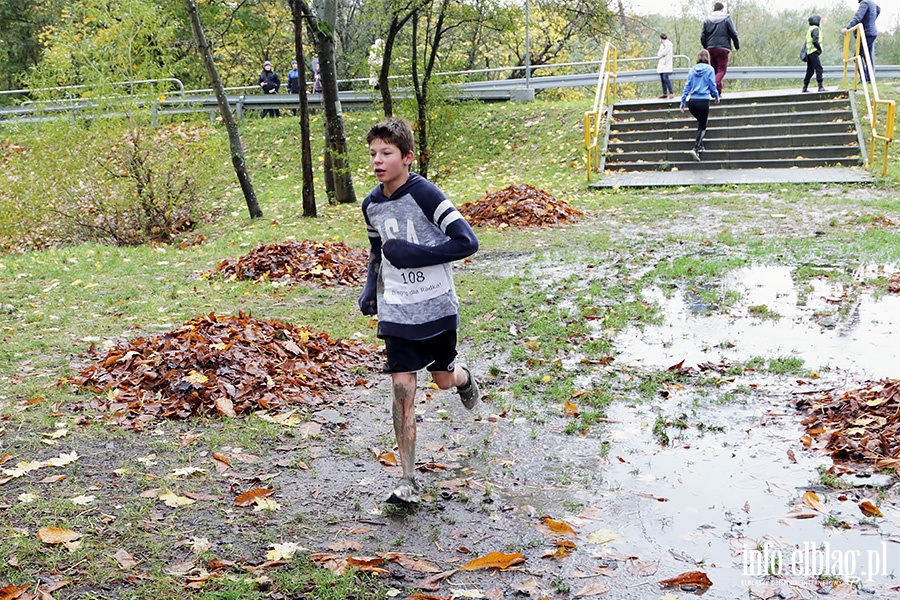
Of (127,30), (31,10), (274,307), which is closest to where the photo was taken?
(274,307)

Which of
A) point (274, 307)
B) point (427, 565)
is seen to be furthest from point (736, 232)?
point (427, 565)

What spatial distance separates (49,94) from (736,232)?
1433 cm

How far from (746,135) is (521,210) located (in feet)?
25.8

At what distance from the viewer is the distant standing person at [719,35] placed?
19.1 m

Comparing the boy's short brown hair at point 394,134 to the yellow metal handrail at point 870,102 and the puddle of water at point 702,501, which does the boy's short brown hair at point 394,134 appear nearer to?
the puddle of water at point 702,501

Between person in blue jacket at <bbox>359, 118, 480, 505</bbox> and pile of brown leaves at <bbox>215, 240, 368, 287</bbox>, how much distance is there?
577 centimetres

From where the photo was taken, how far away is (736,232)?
1152 cm

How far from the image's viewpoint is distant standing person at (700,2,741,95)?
19.1 meters

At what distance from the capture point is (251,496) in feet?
14.4

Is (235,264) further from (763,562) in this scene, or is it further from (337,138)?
(763,562)

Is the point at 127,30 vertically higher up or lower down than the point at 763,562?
higher up

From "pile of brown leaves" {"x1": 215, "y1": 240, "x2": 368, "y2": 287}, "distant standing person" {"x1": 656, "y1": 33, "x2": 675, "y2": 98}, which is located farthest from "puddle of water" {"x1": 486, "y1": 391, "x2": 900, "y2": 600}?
"distant standing person" {"x1": 656, "y1": 33, "x2": 675, "y2": 98}

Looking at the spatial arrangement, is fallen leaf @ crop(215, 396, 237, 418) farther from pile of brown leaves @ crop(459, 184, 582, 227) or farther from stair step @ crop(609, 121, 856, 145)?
stair step @ crop(609, 121, 856, 145)

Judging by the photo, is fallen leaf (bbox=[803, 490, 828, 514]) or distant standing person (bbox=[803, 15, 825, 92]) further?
distant standing person (bbox=[803, 15, 825, 92])
